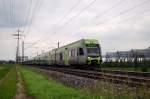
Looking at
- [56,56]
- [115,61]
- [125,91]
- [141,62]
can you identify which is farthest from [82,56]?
[125,91]

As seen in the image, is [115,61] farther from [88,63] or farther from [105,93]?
[105,93]

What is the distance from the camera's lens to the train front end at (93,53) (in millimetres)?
33750

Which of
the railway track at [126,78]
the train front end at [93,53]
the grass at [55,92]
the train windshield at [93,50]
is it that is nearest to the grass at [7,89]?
the grass at [55,92]

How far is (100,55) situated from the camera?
34.6 meters

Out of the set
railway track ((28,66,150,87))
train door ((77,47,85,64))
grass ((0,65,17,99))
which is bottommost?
grass ((0,65,17,99))

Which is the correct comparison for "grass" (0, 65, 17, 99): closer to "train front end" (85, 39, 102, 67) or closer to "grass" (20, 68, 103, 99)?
"grass" (20, 68, 103, 99)

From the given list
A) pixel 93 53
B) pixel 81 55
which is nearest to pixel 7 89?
pixel 93 53

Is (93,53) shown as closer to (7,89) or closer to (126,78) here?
(7,89)

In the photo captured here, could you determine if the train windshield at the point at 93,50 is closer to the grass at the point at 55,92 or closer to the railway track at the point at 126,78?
the railway track at the point at 126,78

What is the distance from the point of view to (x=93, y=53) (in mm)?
34406

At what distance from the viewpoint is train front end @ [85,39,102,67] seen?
3375 cm

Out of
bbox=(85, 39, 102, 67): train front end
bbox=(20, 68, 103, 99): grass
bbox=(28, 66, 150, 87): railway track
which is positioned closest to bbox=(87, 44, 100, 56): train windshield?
bbox=(85, 39, 102, 67): train front end

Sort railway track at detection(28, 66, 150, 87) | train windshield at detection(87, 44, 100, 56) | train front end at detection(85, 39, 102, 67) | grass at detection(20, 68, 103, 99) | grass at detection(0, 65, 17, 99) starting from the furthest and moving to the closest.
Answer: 1. train windshield at detection(87, 44, 100, 56)
2. train front end at detection(85, 39, 102, 67)
3. grass at detection(0, 65, 17, 99)
4. grass at detection(20, 68, 103, 99)
5. railway track at detection(28, 66, 150, 87)

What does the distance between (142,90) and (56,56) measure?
4642cm
